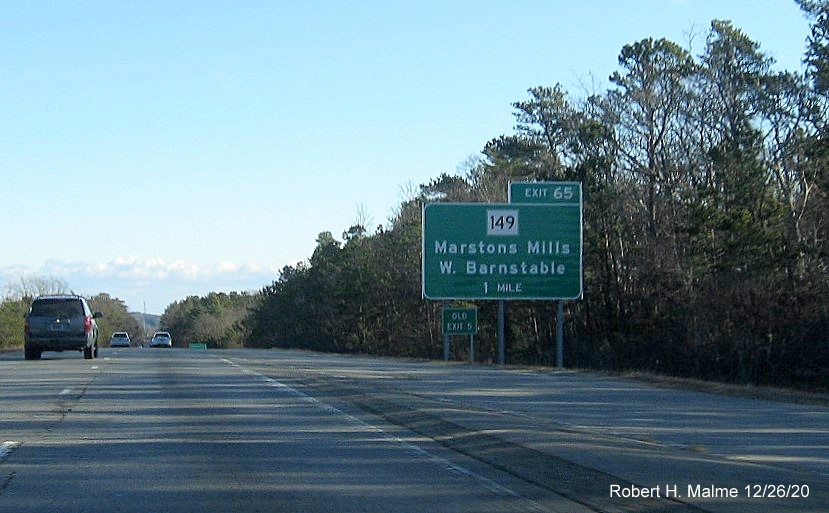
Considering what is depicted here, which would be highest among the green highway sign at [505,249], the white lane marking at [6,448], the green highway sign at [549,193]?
the green highway sign at [549,193]

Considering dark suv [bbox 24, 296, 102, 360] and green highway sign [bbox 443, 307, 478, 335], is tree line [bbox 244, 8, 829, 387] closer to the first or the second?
green highway sign [bbox 443, 307, 478, 335]

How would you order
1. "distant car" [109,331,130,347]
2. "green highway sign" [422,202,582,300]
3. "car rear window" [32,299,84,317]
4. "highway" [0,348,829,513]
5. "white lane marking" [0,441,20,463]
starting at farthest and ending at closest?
"distant car" [109,331,130,347]
"car rear window" [32,299,84,317]
"green highway sign" [422,202,582,300]
"white lane marking" [0,441,20,463]
"highway" [0,348,829,513]

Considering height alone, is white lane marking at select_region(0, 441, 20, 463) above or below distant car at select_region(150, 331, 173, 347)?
below

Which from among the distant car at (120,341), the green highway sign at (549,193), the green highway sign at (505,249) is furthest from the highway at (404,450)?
the distant car at (120,341)

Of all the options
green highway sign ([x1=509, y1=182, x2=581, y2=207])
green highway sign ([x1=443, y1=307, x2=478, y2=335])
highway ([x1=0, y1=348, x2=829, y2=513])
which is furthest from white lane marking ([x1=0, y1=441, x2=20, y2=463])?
green highway sign ([x1=443, y1=307, x2=478, y2=335])

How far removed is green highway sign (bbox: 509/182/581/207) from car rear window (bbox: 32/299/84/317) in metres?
14.1

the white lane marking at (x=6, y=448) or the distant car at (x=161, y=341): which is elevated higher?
the distant car at (x=161, y=341)

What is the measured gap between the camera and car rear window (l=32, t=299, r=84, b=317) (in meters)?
36.2

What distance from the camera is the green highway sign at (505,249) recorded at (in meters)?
34.5

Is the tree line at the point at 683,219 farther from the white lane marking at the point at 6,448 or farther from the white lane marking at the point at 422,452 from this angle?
the white lane marking at the point at 6,448

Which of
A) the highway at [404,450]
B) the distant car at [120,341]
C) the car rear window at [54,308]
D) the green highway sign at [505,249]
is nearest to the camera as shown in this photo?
the highway at [404,450]

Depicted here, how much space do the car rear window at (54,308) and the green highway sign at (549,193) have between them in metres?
14.1

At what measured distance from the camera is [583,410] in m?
19.0

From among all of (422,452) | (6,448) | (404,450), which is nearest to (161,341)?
(6,448)
